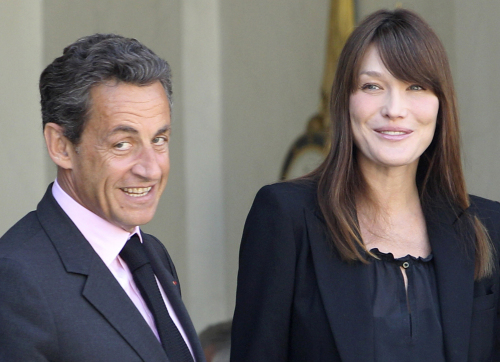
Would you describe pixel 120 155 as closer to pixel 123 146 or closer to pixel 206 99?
pixel 123 146

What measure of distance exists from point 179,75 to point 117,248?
3.41 meters

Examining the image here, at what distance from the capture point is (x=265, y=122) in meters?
5.21

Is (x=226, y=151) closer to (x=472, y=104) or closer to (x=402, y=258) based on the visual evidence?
(x=472, y=104)

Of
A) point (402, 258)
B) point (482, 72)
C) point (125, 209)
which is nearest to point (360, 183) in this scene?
point (402, 258)

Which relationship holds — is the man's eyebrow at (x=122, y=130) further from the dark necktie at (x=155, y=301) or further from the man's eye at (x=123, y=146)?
the dark necktie at (x=155, y=301)

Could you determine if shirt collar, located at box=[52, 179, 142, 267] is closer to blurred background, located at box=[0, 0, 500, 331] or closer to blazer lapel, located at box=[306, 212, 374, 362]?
blazer lapel, located at box=[306, 212, 374, 362]

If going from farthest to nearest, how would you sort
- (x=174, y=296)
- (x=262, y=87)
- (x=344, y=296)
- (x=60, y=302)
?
1. (x=262, y=87)
2. (x=344, y=296)
3. (x=174, y=296)
4. (x=60, y=302)

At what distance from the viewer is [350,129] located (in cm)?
239

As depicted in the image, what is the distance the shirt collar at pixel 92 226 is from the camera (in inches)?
72.6

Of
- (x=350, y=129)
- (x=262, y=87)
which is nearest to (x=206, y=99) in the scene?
(x=262, y=87)

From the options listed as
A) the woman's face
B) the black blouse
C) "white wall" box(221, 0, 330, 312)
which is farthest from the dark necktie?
"white wall" box(221, 0, 330, 312)

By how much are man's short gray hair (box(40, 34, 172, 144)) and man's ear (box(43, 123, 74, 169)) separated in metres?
0.02

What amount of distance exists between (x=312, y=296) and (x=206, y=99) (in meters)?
3.26

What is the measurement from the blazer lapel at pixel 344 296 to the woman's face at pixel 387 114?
28 cm
